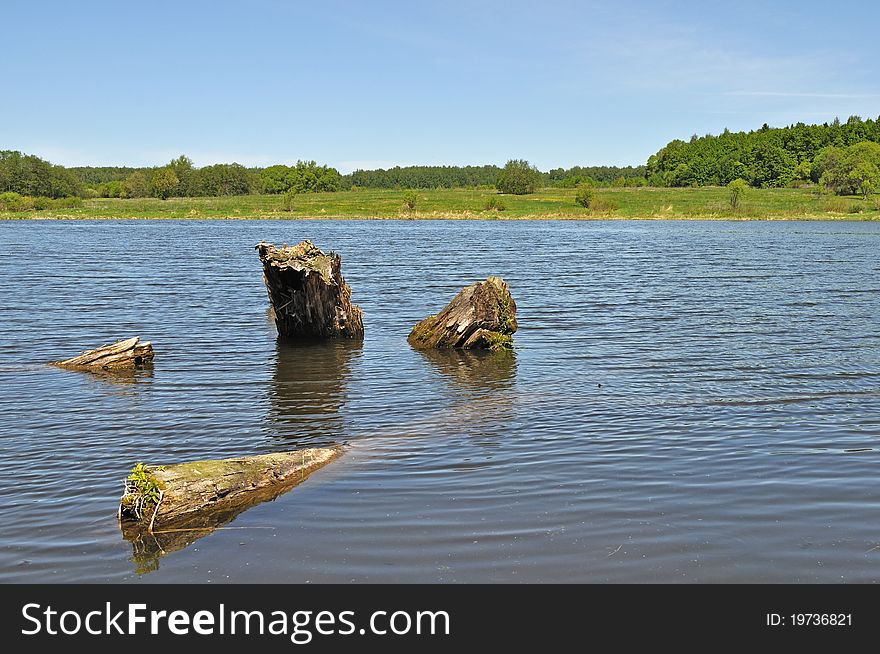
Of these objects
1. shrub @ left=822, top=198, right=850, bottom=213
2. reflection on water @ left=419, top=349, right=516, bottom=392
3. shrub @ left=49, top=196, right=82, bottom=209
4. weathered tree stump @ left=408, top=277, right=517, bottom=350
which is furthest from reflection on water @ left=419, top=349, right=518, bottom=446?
shrub @ left=49, top=196, right=82, bottom=209

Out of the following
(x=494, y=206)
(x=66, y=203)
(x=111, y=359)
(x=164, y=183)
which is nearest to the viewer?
(x=111, y=359)

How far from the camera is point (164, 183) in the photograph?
176 meters

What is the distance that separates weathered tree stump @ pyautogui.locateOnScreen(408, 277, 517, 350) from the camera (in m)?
20.7

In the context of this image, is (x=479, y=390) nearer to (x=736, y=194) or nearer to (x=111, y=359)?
(x=111, y=359)

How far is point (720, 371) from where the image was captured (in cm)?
1773

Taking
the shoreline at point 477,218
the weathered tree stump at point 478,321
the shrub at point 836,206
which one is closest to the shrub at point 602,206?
the shoreline at point 477,218

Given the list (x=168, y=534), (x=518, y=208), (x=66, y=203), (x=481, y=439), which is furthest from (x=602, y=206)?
(x=168, y=534)

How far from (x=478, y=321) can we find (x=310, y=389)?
5.83 meters

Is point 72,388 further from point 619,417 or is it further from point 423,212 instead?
point 423,212

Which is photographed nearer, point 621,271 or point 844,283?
point 844,283

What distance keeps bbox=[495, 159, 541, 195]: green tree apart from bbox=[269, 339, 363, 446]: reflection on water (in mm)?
146512

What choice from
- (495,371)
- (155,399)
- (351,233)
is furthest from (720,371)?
(351,233)

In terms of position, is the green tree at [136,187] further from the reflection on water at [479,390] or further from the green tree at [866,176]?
the reflection on water at [479,390]

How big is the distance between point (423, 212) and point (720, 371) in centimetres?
11134
